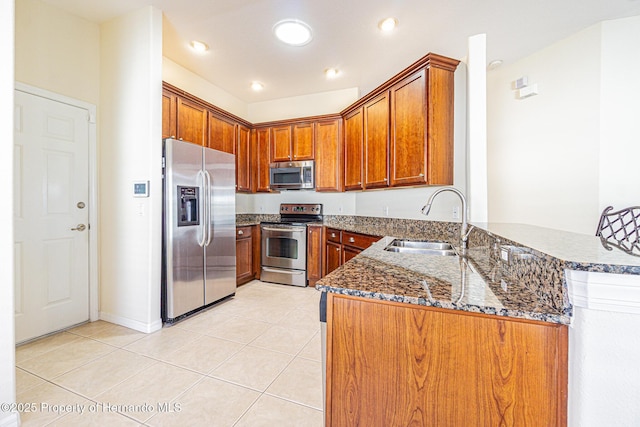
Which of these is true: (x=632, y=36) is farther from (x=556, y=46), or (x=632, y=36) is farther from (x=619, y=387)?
(x=619, y=387)

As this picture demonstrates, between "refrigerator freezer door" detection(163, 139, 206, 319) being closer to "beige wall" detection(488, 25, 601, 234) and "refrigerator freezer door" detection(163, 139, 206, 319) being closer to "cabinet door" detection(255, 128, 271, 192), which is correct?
"cabinet door" detection(255, 128, 271, 192)

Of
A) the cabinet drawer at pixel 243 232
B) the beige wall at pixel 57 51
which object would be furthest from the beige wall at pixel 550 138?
the beige wall at pixel 57 51

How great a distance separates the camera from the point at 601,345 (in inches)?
24.9

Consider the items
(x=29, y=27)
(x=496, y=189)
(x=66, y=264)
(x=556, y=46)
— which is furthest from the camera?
(x=496, y=189)

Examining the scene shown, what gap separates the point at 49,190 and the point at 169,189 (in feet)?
3.24

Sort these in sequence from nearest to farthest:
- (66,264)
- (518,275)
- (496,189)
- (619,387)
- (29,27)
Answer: (619,387), (518,275), (29,27), (66,264), (496,189)

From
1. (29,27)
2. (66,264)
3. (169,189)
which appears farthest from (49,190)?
(29,27)

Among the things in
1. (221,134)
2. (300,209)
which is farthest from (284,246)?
(221,134)

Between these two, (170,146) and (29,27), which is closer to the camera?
(29,27)

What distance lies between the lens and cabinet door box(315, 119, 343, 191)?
3.80 m

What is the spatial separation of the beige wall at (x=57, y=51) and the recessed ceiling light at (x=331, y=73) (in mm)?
2469

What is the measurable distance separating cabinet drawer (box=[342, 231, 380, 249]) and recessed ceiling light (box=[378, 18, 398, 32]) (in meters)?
2.05

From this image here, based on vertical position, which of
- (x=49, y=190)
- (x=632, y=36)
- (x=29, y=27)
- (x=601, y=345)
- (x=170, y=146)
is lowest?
(x=601, y=345)

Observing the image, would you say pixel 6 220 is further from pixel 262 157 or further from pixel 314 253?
pixel 262 157
